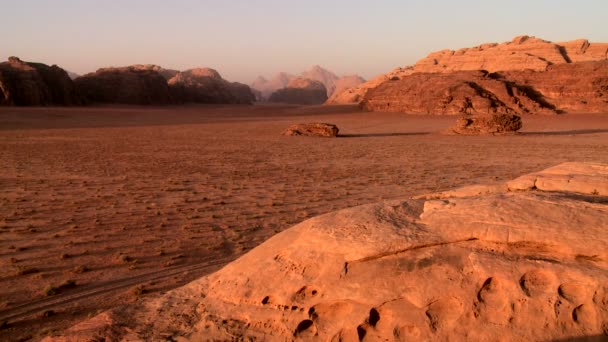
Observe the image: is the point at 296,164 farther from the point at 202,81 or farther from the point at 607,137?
the point at 202,81

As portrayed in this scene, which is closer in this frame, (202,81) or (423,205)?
(423,205)

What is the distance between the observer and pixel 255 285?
156 inches

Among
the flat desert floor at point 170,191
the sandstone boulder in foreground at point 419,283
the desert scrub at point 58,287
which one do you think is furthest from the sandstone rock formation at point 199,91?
the sandstone boulder in foreground at point 419,283

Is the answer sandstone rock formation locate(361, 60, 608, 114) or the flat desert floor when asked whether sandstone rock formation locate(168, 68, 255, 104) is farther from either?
the flat desert floor

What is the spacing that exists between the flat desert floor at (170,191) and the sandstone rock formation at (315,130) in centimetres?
71

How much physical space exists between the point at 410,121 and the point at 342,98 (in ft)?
105

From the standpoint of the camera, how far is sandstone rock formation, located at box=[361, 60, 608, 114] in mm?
38781

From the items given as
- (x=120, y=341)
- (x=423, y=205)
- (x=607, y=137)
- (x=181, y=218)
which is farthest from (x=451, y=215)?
(x=607, y=137)

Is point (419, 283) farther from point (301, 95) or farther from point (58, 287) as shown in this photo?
point (301, 95)

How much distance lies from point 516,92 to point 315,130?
2098 cm

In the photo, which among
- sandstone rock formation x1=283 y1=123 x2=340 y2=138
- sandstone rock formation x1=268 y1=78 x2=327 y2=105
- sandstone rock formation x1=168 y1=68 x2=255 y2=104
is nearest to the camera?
sandstone rock formation x1=283 y1=123 x2=340 y2=138

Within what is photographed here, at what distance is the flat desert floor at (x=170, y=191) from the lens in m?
6.37

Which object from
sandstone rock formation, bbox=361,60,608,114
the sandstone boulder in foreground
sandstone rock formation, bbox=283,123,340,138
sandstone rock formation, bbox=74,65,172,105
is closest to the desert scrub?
the sandstone boulder in foreground

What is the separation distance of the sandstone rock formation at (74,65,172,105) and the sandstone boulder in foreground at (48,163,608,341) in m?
59.1
